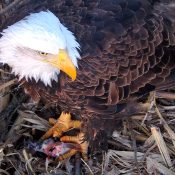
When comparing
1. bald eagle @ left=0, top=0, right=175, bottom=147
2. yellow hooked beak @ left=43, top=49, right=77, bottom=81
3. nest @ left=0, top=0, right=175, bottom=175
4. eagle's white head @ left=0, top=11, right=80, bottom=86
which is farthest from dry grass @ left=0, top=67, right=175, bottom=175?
yellow hooked beak @ left=43, top=49, right=77, bottom=81

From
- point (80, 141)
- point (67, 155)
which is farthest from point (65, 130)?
point (67, 155)

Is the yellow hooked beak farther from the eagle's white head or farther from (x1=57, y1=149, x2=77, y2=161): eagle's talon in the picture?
(x1=57, y1=149, x2=77, y2=161): eagle's talon

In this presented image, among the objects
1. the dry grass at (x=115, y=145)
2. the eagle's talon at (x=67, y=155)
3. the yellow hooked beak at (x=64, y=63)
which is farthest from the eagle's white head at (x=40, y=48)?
the eagle's talon at (x=67, y=155)

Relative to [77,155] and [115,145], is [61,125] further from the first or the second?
[115,145]

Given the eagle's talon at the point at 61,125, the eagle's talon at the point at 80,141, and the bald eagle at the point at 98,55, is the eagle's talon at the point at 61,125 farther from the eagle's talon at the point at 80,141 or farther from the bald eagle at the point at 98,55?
the bald eagle at the point at 98,55

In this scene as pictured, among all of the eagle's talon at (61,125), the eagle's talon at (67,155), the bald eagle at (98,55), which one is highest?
the bald eagle at (98,55)

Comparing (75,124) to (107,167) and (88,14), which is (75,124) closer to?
Answer: (107,167)
